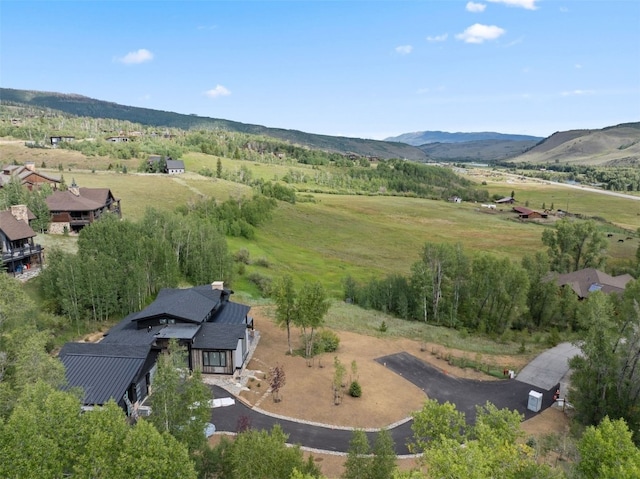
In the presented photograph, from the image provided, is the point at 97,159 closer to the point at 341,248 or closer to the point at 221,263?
the point at 341,248

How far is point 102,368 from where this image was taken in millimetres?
27516

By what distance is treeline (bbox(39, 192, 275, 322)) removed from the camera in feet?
128

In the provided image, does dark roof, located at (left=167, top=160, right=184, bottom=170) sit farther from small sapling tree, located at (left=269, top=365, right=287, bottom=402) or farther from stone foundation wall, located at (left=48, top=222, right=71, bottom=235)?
small sapling tree, located at (left=269, top=365, right=287, bottom=402)

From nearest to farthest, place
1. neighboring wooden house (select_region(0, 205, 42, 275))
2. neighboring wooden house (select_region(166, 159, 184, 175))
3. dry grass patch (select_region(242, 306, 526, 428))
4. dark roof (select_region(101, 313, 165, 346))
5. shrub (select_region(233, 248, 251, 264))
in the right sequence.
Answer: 1. dry grass patch (select_region(242, 306, 526, 428))
2. dark roof (select_region(101, 313, 165, 346))
3. neighboring wooden house (select_region(0, 205, 42, 275))
4. shrub (select_region(233, 248, 251, 264))
5. neighboring wooden house (select_region(166, 159, 184, 175))

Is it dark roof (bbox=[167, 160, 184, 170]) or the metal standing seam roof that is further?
dark roof (bbox=[167, 160, 184, 170])

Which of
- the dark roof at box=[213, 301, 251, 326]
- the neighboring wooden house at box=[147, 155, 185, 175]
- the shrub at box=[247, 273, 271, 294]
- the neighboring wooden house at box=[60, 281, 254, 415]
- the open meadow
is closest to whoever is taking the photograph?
the neighboring wooden house at box=[60, 281, 254, 415]

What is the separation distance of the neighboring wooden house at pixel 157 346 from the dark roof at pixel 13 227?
17059 mm

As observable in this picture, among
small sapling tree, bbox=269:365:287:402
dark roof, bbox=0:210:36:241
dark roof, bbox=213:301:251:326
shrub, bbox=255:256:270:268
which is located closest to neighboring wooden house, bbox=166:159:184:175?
shrub, bbox=255:256:270:268

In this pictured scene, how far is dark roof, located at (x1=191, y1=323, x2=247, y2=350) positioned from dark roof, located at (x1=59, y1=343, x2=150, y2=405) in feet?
15.2

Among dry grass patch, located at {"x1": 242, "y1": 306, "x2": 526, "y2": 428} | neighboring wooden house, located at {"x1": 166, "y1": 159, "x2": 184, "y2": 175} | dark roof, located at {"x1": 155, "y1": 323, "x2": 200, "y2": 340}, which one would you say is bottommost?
dry grass patch, located at {"x1": 242, "y1": 306, "x2": 526, "y2": 428}

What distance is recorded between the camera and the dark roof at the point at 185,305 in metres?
34.4

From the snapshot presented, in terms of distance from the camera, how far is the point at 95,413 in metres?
15.3

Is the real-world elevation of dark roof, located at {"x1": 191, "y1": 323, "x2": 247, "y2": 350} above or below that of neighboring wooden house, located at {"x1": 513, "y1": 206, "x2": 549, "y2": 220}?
below

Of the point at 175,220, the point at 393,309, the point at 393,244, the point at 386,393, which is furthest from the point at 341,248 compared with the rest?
the point at 386,393
